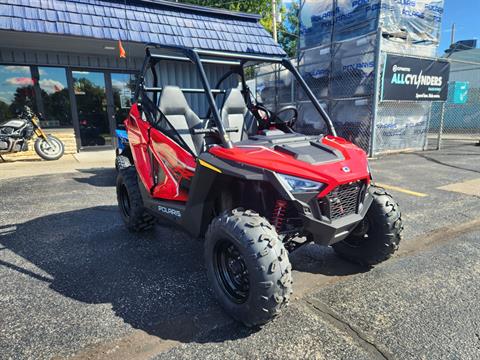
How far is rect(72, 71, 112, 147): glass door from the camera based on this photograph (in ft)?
33.4

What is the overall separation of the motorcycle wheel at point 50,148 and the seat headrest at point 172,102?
23.9ft

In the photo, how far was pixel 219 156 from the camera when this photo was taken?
2.33 meters

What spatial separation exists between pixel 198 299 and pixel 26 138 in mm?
8542

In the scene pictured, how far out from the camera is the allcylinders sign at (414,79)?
8.24 m

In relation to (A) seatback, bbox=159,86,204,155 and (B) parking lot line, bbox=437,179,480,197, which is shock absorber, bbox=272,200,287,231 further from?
(B) parking lot line, bbox=437,179,480,197

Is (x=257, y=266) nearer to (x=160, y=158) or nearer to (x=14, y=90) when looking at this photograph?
(x=160, y=158)

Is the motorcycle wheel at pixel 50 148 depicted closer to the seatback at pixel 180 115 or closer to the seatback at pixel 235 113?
the seatback at pixel 180 115

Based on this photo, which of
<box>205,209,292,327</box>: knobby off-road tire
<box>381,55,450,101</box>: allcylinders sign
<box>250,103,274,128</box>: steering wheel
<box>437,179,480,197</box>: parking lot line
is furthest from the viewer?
<box>381,55,450,101</box>: allcylinders sign

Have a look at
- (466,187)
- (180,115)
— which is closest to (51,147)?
(180,115)

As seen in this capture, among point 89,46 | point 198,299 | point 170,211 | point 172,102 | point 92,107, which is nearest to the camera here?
point 198,299

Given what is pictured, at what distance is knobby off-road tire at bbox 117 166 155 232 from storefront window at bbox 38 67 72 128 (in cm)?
751

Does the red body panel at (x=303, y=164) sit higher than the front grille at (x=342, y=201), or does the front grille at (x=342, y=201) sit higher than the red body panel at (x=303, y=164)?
the red body panel at (x=303, y=164)

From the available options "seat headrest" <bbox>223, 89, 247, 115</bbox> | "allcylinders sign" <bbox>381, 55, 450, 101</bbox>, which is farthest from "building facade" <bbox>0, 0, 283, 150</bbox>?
"seat headrest" <bbox>223, 89, 247, 115</bbox>

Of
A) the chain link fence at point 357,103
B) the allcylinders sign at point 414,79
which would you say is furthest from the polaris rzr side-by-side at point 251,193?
the allcylinders sign at point 414,79
